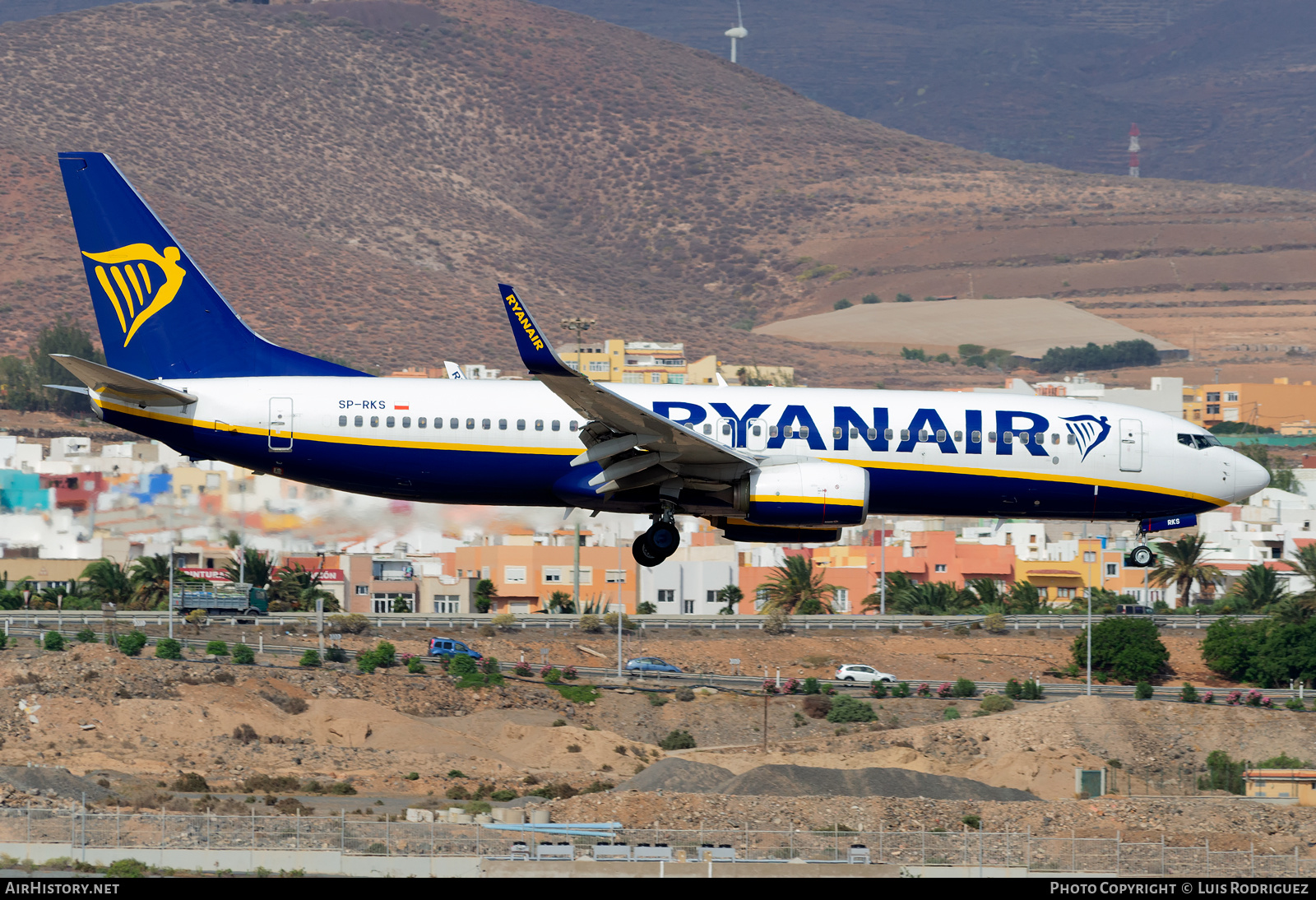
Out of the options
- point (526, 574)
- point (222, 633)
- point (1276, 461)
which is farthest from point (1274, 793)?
point (1276, 461)

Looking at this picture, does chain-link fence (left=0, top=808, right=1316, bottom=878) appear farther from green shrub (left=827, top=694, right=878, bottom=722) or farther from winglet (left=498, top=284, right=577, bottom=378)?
green shrub (left=827, top=694, right=878, bottom=722)

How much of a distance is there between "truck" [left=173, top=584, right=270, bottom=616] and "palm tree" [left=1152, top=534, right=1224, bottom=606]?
61992 millimetres

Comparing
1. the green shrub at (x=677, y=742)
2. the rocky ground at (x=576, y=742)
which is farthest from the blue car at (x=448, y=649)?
the green shrub at (x=677, y=742)

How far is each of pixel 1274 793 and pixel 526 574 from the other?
5941 centimetres

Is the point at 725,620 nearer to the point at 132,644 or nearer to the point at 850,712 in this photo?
the point at 850,712

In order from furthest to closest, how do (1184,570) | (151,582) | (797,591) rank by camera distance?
(1184,570) → (797,591) → (151,582)

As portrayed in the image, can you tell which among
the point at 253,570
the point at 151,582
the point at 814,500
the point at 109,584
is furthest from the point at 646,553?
the point at 109,584

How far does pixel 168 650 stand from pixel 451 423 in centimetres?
3988

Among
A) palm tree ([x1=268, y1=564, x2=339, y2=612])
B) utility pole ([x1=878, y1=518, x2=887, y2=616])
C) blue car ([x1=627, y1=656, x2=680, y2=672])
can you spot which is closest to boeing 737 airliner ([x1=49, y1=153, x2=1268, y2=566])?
blue car ([x1=627, y1=656, x2=680, y2=672])

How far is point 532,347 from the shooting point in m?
38.6

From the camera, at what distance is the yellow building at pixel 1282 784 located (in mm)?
60969

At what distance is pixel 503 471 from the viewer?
43.2m

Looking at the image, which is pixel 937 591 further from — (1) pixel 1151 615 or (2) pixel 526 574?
(2) pixel 526 574

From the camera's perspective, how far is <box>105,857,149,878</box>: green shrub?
40562mm
